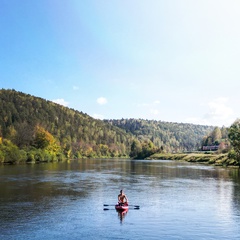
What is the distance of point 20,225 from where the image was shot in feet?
114

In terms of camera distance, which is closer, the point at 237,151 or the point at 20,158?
the point at 237,151

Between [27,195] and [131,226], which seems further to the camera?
[27,195]

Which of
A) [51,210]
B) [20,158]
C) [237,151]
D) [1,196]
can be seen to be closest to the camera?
[51,210]

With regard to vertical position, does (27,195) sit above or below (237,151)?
below

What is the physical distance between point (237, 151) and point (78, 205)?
317 ft

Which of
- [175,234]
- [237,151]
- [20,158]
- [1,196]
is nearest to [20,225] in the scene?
[175,234]

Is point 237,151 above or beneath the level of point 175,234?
above

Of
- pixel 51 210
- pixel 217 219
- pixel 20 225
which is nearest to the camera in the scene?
pixel 20 225

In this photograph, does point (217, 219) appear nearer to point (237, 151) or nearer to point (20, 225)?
point (20, 225)

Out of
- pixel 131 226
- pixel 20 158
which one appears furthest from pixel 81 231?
pixel 20 158

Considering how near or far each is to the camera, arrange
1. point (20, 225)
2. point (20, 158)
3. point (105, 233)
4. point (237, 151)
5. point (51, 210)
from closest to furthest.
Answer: point (105, 233) → point (20, 225) → point (51, 210) → point (237, 151) → point (20, 158)

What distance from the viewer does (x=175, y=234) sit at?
107 ft

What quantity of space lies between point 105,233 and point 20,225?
9572 mm

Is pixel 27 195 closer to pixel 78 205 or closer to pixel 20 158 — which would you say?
pixel 78 205
